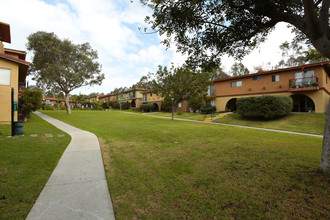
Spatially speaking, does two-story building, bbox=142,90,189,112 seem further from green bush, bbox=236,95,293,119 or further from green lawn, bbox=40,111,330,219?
green lawn, bbox=40,111,330,219

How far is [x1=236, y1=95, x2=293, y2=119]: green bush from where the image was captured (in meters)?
16.7

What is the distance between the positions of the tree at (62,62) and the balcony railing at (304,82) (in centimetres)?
2901

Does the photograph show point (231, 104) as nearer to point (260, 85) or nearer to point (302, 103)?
point (260, 85)

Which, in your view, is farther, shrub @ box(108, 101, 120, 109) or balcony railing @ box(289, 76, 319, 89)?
shrub @ box(108, 101, 120, 109)

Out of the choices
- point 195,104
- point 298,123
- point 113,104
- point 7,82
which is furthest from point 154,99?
point 298,123

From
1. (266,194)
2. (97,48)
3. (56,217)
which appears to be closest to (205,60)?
(266,194)

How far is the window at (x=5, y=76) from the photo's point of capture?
12.4 m

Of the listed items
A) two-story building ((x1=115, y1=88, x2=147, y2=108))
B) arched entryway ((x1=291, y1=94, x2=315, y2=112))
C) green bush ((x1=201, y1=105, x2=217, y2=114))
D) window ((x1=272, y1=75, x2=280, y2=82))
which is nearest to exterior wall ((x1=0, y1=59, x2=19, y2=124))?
green bush ((x1=201, y1=105, x2=217, y2=114))

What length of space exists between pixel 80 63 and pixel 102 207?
27.6m

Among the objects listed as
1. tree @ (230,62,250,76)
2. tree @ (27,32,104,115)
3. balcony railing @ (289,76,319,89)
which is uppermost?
tree @ (230,62,250,76)

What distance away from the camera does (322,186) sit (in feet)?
10.7

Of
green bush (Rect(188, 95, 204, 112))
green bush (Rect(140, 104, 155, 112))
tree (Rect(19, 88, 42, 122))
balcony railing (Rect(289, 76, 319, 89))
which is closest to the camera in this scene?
tree (Rect(19, 88, 42, 122))

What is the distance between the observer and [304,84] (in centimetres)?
1862

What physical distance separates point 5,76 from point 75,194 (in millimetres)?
15195
